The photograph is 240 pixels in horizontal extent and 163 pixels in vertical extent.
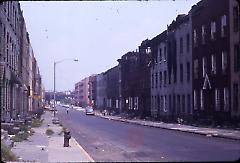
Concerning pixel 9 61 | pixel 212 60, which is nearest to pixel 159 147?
pixel 9 61

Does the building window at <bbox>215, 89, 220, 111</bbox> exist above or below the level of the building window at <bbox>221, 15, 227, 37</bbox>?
below

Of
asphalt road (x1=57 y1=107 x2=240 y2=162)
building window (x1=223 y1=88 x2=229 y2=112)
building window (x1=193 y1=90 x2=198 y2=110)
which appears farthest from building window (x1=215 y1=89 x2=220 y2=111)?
asphalt road (x1=57 y1=107 x2=240 y2=162)

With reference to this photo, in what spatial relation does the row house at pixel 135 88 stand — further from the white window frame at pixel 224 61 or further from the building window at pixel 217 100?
the building window at pixel 217 100

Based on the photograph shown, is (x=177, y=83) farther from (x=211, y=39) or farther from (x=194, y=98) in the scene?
(x=211, y=39)

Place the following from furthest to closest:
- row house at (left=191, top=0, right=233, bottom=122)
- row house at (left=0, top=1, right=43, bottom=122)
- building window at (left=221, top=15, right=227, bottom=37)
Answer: building window at (left=221, top=15, right=227, bottom=37), row house at (left=191, top=0, right=233, bottom=122), row house at (left=0, top=1, right=43, bottom=122)

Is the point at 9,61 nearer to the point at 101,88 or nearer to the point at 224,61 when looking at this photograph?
the point at 101,88

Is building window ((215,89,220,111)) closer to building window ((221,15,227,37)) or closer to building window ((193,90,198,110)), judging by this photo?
building window ((193,90,198,110))

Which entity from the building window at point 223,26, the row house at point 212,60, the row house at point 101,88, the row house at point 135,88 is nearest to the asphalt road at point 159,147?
the row house at point 135,88

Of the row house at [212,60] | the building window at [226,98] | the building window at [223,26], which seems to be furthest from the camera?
the building window at [226,98]

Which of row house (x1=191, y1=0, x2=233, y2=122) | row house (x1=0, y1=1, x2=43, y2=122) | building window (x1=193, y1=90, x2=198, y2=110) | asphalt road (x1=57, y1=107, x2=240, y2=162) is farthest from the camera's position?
building window (x1=193, y1=90, x2=198, y2=110)

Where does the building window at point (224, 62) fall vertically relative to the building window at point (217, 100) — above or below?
above

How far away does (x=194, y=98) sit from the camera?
43.4 m

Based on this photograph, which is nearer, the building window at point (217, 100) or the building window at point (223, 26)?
the building window at point (223, 26)

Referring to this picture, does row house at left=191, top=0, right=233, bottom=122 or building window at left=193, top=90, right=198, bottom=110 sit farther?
building window at left=193, top=90, right=198, bottom=110
